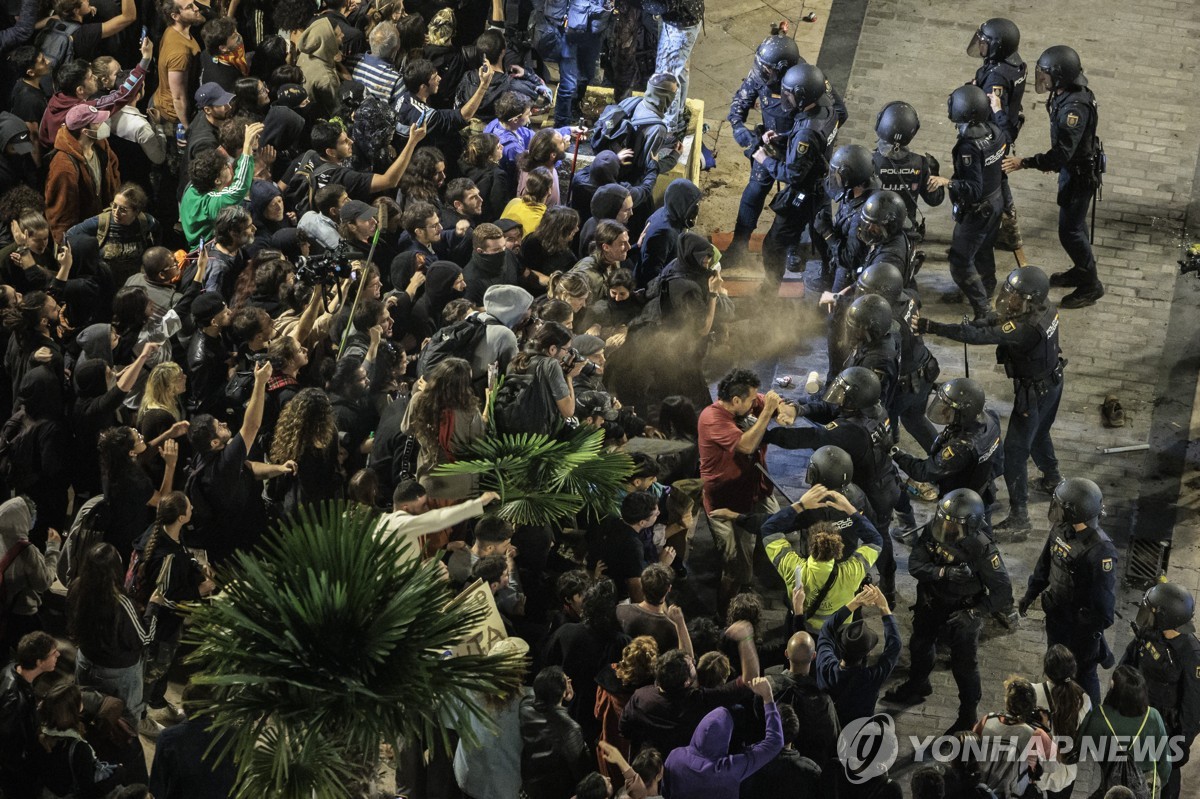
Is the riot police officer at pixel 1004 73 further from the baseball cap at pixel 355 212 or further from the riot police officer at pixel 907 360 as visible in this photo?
the baseball cap at pixel 355 212

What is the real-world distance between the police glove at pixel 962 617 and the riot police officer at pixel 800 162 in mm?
4083

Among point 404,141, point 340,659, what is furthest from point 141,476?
point 404,141

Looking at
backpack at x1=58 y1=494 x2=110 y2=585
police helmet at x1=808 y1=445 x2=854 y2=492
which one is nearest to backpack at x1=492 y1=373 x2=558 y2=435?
police helmet at x1=808 y1=445 x2=854 y2=492

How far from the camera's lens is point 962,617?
969 cm

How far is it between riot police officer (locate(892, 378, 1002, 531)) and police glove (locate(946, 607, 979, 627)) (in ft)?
2.39

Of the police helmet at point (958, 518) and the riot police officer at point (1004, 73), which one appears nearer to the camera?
the police helmet at point (958, 518)

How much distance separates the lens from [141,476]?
9125 millimetres

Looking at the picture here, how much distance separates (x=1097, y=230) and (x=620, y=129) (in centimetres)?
448

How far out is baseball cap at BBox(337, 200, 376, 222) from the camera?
35.0 feet

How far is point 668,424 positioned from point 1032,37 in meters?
8.00

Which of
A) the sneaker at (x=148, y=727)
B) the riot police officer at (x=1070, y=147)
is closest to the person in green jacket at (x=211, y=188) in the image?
the sneaker at (x=148, y=727)

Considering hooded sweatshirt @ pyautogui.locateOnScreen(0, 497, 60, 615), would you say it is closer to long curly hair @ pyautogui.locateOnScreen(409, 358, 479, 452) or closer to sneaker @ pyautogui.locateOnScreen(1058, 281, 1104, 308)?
long curly hair @ pyautogui.locateOnScreen(409, 358, 479, 452)

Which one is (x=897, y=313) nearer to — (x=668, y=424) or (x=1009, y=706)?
(x=668, y=424)

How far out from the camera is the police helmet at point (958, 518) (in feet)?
31.4
